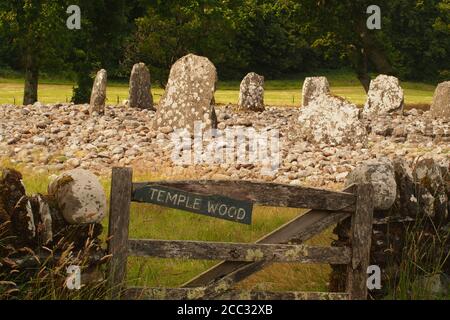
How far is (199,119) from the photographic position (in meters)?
19.2

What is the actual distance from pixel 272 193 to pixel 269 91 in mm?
42440

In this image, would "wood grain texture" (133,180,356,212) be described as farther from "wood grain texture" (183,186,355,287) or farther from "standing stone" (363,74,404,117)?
"standing stone" (363,74,404,117)

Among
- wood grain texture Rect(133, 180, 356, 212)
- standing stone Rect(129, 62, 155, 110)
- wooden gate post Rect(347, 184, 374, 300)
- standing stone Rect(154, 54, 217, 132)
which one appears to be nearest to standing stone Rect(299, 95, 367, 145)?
standing stone Rect(154, 54, 217, 132)

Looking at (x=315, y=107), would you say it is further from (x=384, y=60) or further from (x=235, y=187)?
(x=384, y=60)

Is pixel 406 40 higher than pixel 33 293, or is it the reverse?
pixel 406 40

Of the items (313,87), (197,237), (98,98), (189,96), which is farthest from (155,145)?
(313,87)

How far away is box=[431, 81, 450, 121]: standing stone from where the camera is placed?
25.6 m

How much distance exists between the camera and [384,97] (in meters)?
27.1

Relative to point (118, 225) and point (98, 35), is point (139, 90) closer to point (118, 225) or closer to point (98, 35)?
point (98, 35)

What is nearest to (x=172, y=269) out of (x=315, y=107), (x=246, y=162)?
(x=246, y=162)

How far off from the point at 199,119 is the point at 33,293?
508 inches

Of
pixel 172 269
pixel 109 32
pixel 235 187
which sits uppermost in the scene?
pixel 109 32

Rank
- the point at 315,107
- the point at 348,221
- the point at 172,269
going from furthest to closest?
the point at 315,107
the point at 172,269
the point at 348,221

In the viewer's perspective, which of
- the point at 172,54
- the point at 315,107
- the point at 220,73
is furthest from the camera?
the point at 220,73
